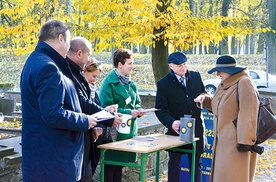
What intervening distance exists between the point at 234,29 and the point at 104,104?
510cm

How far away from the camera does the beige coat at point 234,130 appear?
14.6 ft

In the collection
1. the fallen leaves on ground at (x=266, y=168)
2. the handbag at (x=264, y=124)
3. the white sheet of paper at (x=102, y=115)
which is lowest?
the fallen leaves on ground at (x=266, y=168)

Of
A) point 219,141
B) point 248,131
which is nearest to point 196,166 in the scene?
point 219,141

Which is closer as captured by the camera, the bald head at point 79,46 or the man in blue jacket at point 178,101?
the bald head at point 79,46

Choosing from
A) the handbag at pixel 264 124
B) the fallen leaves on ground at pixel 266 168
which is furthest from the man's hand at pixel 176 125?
the fallen leaves on ground at pixel 266 168

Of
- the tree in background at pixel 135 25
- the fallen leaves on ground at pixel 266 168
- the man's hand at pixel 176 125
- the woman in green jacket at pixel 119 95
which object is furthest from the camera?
the tree in background at pixel 135 25

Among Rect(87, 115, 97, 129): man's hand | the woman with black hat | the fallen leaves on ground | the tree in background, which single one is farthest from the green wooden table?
the tree in background

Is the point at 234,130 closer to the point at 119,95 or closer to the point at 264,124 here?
the point at 264,124

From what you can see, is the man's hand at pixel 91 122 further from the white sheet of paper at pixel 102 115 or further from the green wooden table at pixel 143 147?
the green wooden table at pixel 143 147

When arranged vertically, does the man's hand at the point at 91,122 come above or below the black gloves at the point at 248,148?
above

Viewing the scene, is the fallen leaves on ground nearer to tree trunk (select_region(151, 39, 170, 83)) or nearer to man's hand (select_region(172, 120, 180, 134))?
man's hand (select_region(172, 120, 180, 134))

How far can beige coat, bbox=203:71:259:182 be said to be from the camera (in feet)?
14.6

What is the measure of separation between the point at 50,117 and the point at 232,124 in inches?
79.3

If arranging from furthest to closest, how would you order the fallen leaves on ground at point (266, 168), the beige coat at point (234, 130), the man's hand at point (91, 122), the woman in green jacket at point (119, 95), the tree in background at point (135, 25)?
1. the tree in background at point (135, 25)
2. the fallen leaves on ground at point (266, 168)
3. the woman in green jacket at point (119, 95)
4. the beige coat at point (234, 130)
5. the man's hand at point (91, 122)
